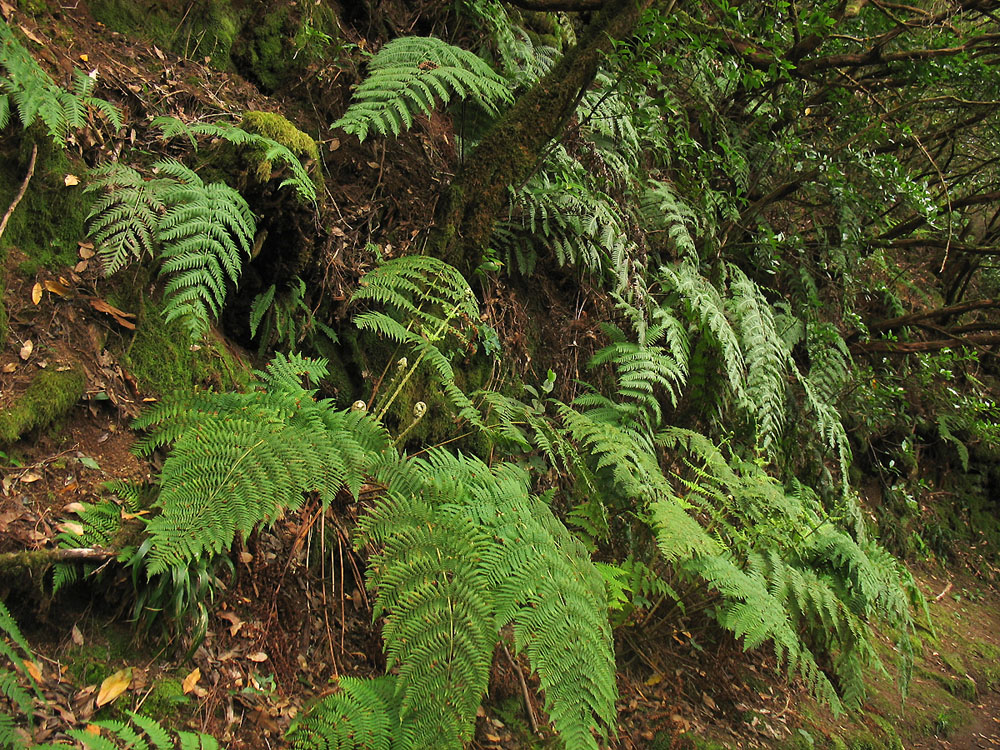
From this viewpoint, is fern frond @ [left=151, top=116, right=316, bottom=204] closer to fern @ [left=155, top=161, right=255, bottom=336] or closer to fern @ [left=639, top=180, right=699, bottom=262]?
fern @ [left=155, top=161, right=255, bottom=336]

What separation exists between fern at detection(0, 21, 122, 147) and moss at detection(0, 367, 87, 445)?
83cm

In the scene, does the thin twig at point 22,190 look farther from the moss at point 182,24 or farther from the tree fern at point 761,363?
the tree fern at point 761,363

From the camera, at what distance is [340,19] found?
13.3 ft

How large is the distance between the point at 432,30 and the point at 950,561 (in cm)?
729

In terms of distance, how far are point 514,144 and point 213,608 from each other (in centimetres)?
264

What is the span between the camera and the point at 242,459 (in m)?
1.86

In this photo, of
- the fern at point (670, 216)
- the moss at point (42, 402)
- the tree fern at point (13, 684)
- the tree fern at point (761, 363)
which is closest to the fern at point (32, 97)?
the moss at point (42, 402)

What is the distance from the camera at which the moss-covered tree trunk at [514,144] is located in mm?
3445

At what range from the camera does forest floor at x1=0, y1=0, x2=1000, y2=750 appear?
1.86 meters

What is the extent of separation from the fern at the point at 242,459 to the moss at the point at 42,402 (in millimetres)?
294

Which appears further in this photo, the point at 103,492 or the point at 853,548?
the point at 853,548

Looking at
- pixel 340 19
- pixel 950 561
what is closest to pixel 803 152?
pixel 340 19

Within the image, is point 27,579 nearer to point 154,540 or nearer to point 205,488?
point 154,540

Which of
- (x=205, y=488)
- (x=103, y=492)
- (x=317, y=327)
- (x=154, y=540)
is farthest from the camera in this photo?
(x=317, y=327)
